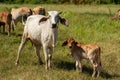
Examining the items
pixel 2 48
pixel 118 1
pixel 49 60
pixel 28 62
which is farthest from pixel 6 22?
pixel 118 1

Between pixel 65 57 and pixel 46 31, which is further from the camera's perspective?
pixel 65 57

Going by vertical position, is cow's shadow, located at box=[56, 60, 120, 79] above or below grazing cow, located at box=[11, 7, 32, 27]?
below

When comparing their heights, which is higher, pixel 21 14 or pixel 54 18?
pixel 54 18

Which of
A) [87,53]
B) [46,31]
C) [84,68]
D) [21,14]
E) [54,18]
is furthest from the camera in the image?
[21,14]

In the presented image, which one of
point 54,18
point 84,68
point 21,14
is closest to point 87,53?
point 84,68

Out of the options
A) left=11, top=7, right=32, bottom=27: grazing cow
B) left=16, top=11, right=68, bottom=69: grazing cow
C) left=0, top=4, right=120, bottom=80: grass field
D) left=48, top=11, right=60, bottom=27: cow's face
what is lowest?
left=0, top=4, right=120, bottom=80: grass field

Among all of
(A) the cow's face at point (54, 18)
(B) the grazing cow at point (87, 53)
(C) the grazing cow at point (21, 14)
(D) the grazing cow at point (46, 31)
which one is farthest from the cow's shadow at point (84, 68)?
(C) the grazing cow at point (21, 14)

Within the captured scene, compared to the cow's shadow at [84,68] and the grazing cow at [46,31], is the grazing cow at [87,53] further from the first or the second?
the grazing cow at [46,31]

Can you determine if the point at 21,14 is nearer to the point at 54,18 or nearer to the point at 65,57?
the point at 65,57

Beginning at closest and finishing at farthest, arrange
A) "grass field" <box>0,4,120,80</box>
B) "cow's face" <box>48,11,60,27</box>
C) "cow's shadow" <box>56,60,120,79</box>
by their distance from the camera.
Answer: "grass field" <box>0,4,120,80</box> → "cow's face" <box>48,11,60,27</box> → "cow's shadow" <box>56,60,120,79</box>

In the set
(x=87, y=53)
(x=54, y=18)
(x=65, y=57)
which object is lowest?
(x=65, y=57)

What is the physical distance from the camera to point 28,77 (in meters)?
11.0

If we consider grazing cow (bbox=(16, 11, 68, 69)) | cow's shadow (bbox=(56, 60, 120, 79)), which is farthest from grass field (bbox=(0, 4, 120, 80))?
grazing cow (bbox=(16, 11, 68, 69))

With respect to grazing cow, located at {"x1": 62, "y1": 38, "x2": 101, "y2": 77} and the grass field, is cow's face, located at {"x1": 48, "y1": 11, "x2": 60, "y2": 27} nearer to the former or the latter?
grazing cow, located at {"x1": 62, "y1": 38, "x2": 101, "y2": 77}
